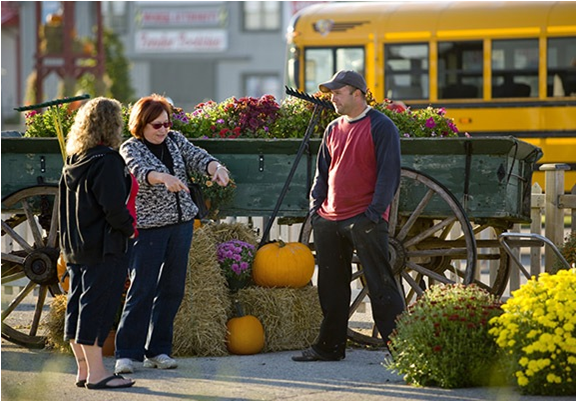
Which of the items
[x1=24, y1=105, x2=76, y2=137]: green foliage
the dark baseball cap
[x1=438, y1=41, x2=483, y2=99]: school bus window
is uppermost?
[x1=438, y1=41, x2=483, y2=99]: school bus window

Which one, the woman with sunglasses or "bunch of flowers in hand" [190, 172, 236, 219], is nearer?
the woman with sunglasses

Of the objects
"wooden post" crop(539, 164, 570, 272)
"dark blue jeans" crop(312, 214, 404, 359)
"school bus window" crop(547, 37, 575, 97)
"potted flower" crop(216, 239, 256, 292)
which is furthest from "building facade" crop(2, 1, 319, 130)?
"dark blue jeans" crop(312, 214, 404, 359)

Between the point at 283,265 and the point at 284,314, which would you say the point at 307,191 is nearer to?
the point at 283,265

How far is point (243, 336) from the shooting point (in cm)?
866

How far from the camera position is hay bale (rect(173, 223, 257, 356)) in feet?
28.2

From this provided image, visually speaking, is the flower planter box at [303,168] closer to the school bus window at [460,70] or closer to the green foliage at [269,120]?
the green foliage at [269,120]

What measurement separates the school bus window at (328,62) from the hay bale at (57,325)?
38.7ft

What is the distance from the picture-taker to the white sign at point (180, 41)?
167ft

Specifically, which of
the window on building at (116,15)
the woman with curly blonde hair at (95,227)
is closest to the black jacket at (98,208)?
the woman with curly blonde hair at (95,227)

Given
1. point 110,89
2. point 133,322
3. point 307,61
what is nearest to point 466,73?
point 307,61

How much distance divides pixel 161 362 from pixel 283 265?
4.18 ft

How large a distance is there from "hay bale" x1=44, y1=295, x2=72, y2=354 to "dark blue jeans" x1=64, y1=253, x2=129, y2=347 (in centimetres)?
142

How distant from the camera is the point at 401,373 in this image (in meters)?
7.42

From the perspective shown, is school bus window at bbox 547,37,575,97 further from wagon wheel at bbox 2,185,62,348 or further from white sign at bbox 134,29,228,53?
white sign at bbox 134,29,228,53
